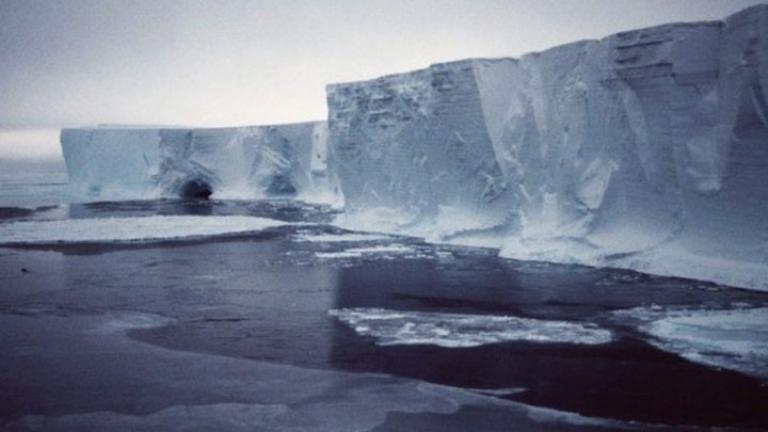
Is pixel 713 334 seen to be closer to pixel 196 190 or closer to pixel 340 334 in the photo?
pixel 340 334

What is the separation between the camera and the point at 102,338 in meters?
6.36

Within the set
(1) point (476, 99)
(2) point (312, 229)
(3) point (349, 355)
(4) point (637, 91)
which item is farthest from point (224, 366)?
(2) point (312, 229)

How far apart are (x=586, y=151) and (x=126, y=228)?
427 inches

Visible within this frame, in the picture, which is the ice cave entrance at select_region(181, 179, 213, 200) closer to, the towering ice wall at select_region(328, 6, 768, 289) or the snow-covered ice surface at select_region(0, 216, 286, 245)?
the snow-covered ice surface at select_region(0, 216, 286, 245)

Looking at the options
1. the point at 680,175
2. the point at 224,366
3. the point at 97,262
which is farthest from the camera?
the point at 97,262

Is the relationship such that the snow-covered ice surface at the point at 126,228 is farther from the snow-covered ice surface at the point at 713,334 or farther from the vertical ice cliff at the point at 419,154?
the snow-covered ice surface at the point at 713,334

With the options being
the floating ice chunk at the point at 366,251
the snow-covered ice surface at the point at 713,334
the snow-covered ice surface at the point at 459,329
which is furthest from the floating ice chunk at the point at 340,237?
the snow-covered ice surface at the point at 713,334

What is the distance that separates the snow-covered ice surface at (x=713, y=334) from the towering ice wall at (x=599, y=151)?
1.75 metres

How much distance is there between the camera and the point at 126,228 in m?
17.0

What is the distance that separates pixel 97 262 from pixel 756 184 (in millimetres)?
9654

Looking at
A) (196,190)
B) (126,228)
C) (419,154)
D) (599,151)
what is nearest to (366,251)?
(419,154)

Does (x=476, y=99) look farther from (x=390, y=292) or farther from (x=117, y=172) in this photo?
(x=117, y=172)

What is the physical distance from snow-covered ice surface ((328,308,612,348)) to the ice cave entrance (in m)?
25.2

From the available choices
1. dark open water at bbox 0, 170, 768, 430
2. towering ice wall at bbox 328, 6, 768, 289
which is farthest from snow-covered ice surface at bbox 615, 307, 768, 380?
towering ice wall at bbox 328, 6, 768, 289
